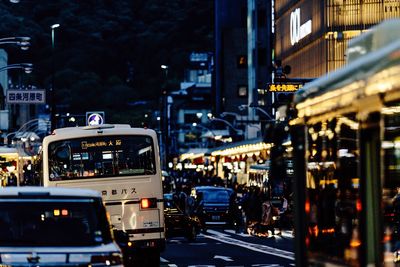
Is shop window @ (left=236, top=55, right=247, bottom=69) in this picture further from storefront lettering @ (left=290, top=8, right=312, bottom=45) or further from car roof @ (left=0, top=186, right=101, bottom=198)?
car roof @ (left=0, top=186, right=101, bottom=198)

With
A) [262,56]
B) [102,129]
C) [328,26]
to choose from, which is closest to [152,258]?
[102,129]

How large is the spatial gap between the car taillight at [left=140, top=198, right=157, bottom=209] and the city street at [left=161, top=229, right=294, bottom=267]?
2.51 meters

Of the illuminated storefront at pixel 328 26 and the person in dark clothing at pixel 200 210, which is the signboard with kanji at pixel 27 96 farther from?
the illuminated storefront at pixel 328 26

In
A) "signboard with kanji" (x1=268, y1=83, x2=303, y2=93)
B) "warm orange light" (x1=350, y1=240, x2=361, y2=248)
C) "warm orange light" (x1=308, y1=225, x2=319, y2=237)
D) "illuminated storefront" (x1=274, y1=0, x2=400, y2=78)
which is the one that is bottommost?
"warm orange light" (x1=350, y1=240, x2=361, y2=248)

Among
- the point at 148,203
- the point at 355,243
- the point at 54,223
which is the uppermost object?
the point at 148,203

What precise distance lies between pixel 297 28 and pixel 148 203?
7102 centimetres

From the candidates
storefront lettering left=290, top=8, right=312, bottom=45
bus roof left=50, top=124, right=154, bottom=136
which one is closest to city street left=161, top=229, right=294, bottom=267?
bus roof left=50, top=124, right=154, bottom=136

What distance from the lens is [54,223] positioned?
14039 mm

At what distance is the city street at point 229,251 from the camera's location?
30.1 m

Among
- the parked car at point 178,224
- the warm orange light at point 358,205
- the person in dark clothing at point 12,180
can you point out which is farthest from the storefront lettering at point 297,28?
the warm orange light at point 358,205

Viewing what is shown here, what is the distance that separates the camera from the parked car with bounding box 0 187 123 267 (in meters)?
13.5

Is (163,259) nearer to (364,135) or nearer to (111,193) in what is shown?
(111,193)

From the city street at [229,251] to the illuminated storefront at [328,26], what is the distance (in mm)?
37084

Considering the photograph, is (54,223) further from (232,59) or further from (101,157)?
(232,59)
